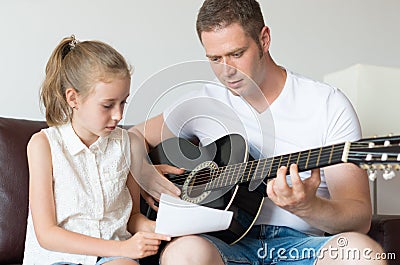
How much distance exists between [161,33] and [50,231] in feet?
3.58

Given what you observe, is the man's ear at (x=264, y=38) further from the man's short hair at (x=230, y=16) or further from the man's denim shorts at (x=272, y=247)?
the man's denim shorts at (x=272, y=247)

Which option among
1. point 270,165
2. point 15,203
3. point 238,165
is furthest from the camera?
point 15,203

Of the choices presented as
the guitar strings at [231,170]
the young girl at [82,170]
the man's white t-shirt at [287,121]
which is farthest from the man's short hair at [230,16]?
the guitar strings at [231,170]

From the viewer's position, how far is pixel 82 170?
5.16ft

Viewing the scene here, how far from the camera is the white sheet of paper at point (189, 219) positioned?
140 cm

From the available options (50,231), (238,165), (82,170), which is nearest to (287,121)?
(238,165)

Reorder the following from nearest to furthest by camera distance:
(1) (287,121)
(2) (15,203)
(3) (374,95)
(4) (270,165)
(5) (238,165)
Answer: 1. (4) (270,165)
2. (5) (238,165)
3. (1) (287,121)
4. (2) (15,203)
5. (3) (374,95)

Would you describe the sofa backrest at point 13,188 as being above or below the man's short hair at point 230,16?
below

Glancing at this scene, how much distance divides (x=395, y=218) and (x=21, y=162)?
103 cm

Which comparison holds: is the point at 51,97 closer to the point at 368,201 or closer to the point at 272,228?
the point at 272,228

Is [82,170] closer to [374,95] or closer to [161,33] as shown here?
[161,33]

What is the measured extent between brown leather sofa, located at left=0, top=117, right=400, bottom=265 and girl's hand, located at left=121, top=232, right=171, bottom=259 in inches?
18.4

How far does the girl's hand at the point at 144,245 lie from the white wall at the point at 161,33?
3.04 ft

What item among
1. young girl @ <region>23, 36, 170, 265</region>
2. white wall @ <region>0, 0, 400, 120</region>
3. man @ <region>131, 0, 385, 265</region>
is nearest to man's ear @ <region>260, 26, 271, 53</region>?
man @ <region>131, 0, 385, 265</region>
